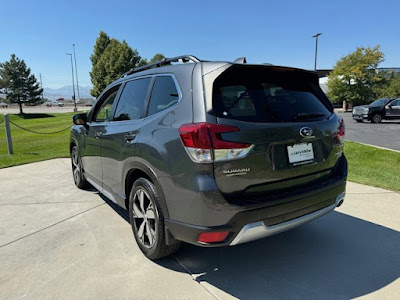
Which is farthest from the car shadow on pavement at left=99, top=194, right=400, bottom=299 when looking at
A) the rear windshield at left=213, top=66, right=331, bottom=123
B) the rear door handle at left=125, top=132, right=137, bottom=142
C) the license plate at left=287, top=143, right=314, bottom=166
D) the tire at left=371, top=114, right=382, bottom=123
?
the tire at left=371, top=114, right=382, bottom=123

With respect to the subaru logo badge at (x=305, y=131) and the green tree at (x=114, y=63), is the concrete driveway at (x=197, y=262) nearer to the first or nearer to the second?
the subaru logo badge at (x=305, y=131)

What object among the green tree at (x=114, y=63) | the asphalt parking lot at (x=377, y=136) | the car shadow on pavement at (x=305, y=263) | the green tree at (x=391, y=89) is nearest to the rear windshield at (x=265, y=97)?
the car shadow on pavement at (x=305, y=263)

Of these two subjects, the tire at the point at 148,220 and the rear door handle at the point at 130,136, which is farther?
the rear door handle at the point at 130,136

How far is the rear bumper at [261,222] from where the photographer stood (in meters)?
2.24

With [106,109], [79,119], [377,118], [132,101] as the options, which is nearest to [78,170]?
[79,119]

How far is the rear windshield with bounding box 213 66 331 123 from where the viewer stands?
2.35m

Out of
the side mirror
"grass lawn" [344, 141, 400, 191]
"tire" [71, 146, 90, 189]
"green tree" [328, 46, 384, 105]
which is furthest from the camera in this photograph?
"green tree" [328, 46, 384, 105]

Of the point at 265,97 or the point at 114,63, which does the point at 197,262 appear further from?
the point at 114,63

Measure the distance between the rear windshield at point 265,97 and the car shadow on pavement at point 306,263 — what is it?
1.35m

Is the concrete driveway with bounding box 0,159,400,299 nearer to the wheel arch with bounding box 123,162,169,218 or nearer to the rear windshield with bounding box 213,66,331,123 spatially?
the wheel arch with bounding box 123,162,169,218

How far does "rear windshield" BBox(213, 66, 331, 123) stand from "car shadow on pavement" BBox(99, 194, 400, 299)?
1350 mm

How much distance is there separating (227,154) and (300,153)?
727 mm

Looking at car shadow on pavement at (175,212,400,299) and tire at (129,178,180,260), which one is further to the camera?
tire at (129,178,180,260)

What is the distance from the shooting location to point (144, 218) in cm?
294
